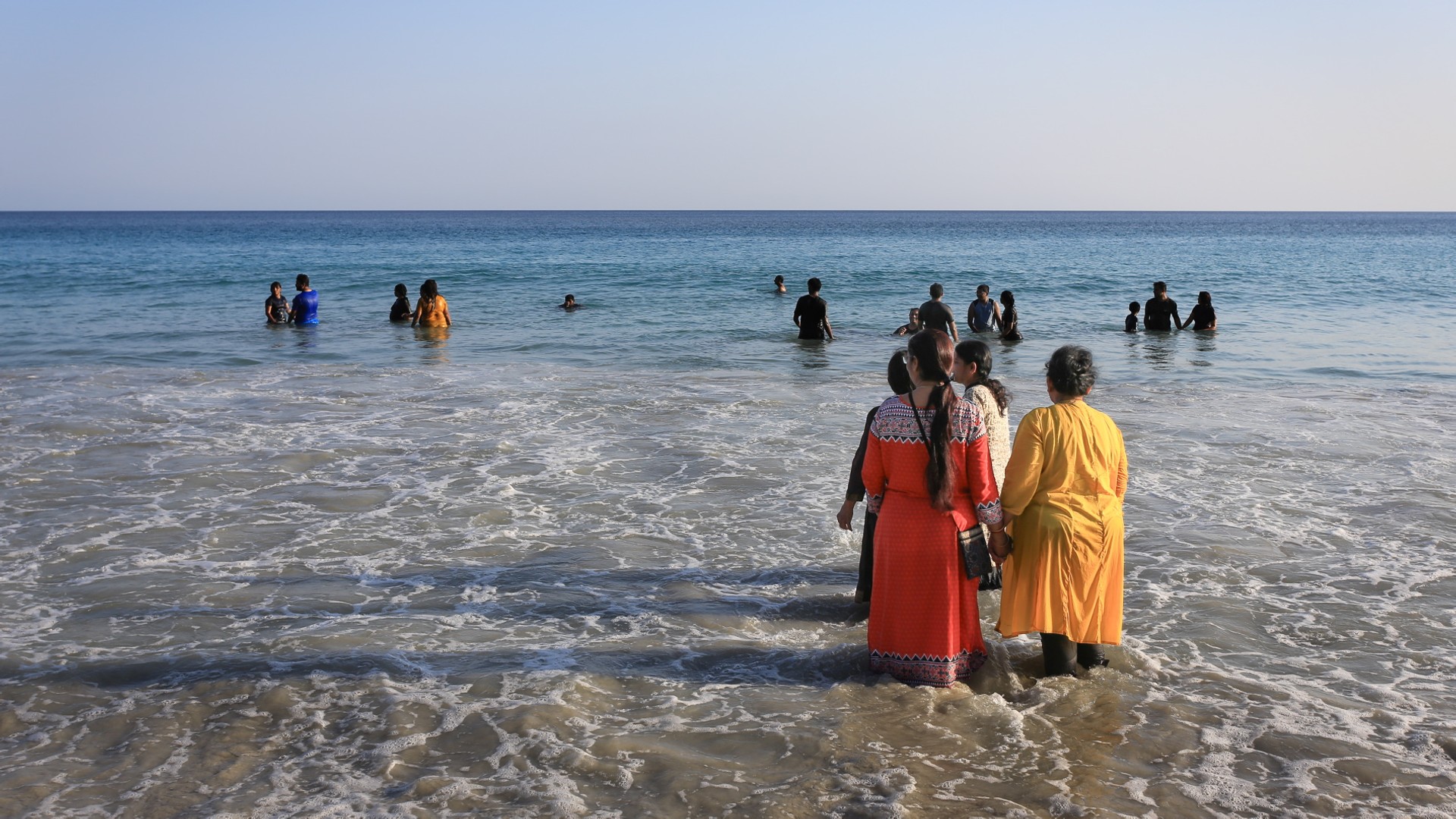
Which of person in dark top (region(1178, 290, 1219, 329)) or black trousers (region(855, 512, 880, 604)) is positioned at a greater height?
person in dark top (region(1178, 290, 1219, 329))

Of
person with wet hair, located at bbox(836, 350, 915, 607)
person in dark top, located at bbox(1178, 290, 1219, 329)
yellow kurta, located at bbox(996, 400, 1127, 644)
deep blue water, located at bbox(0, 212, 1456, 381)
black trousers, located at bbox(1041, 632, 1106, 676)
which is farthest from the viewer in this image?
person in dark top, located at bbox(1178, 290, 1219, 329)

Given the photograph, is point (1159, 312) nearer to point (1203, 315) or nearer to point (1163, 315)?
point (1163, 315)

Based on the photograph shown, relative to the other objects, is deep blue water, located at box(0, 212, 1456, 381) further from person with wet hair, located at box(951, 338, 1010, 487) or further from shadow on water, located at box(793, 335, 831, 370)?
person with wet hair, located at box(951, 338, 1010, 487)

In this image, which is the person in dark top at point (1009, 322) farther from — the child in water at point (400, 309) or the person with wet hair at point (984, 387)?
the person with wet hair at point (984, 387)

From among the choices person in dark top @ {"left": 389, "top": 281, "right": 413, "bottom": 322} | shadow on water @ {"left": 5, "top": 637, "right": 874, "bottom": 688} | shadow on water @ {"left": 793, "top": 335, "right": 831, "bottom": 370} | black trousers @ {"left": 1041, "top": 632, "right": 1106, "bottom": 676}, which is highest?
person in dark top @ {"left": 389, "top": 281, "right": 413, "bottom": 322}

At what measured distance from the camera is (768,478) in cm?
877

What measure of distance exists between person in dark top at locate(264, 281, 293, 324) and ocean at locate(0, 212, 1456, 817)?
16.8ft

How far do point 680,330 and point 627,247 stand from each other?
45.0 metres

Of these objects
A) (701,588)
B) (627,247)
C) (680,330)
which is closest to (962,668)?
(701,588)

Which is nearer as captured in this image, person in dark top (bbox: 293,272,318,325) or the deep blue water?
the deep blue water

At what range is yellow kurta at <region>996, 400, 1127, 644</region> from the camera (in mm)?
4402

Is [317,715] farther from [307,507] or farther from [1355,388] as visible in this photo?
[1355,388]

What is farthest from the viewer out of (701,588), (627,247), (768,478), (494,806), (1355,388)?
(627,247)

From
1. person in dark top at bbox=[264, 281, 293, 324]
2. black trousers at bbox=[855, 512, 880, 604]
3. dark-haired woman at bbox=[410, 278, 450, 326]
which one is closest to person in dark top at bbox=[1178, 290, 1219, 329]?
dark-haired woman at bbox=[410, 278, 450, 326]
